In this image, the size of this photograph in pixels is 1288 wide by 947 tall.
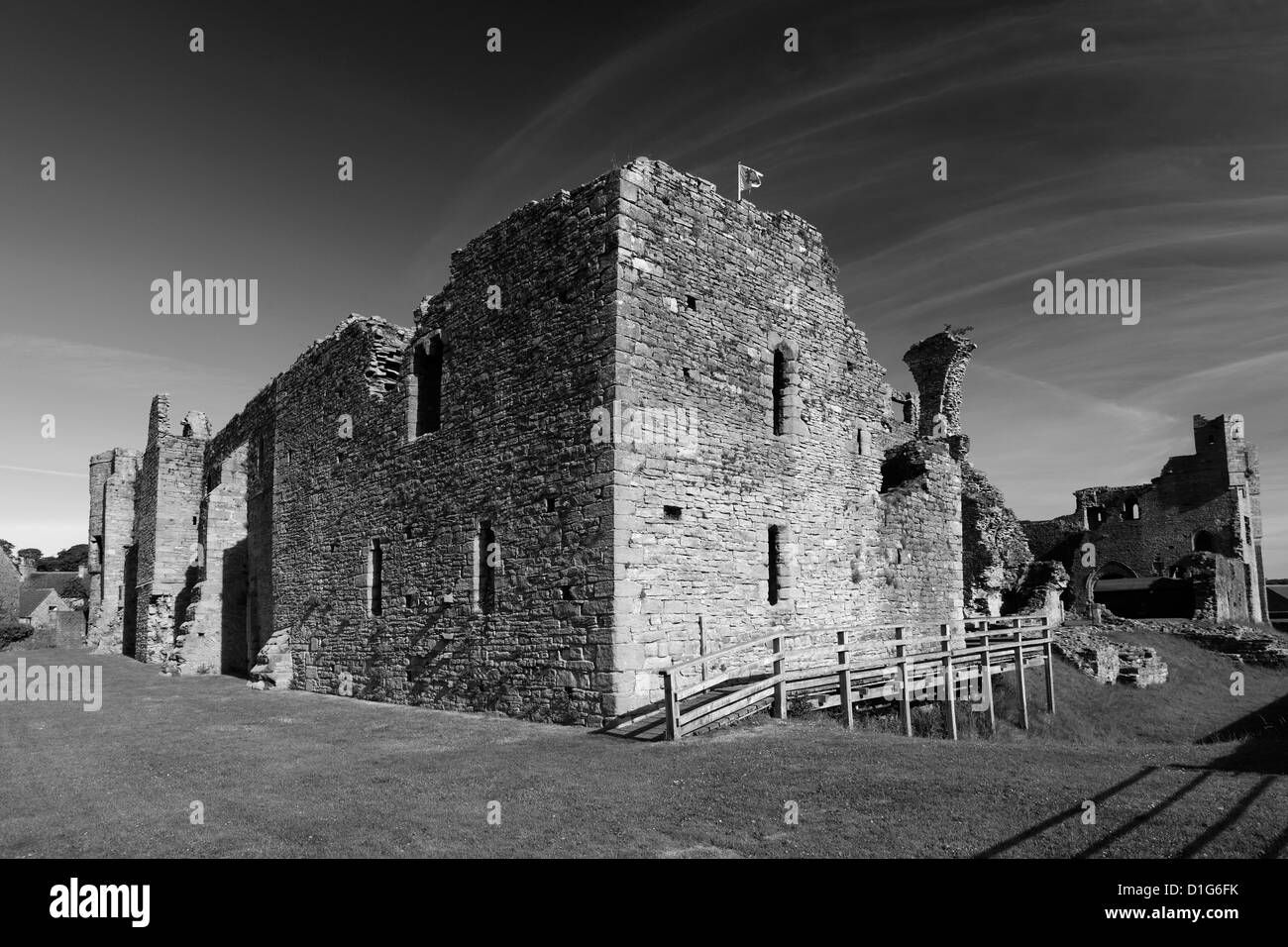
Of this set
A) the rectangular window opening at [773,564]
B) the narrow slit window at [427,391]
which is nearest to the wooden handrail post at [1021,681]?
the rectangular window opening at [773,564]

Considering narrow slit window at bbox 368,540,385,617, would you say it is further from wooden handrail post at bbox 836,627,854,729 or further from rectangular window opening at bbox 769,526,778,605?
wooden handrail post at bbox 836,627,854,729

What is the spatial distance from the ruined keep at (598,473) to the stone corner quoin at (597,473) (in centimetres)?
5

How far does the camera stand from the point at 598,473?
12.3 meters

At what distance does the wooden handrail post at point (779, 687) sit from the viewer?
11.8 m

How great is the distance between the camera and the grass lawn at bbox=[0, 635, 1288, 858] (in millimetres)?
6637

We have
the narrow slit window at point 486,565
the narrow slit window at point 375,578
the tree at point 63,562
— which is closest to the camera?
the narrow slit window at point 486,565

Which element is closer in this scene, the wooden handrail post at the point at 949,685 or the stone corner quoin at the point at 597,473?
the stone corner quoin at the point at 597,473

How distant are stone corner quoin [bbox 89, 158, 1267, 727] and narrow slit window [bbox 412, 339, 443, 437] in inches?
1.8

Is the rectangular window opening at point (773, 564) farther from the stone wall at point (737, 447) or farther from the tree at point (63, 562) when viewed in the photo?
the tree at point (63, 562)

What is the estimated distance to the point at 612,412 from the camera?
12.2 m

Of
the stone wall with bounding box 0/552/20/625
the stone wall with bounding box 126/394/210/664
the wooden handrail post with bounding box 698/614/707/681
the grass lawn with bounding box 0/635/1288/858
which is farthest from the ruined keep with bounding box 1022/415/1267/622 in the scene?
the stone wall with bounding box 0/552/20/625
